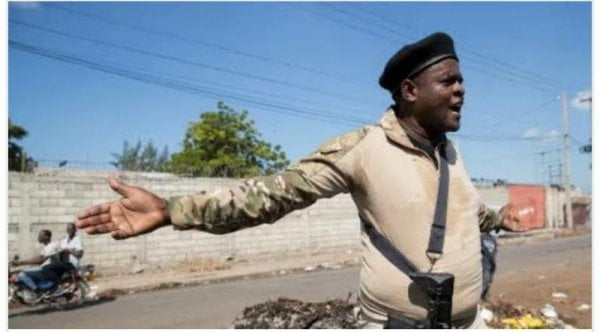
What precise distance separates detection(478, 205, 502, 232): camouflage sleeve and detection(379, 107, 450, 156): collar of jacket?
642mm

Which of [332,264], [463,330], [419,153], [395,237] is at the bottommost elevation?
[332,264]

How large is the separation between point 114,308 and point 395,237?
7.16 metres

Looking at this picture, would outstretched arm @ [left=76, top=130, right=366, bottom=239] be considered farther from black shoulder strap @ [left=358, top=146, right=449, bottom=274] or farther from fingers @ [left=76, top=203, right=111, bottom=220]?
black shoulder strap @ [left=358, top=146, right=449, bottom=274]

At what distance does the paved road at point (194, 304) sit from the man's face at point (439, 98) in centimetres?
509

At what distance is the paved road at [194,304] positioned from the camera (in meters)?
7.04

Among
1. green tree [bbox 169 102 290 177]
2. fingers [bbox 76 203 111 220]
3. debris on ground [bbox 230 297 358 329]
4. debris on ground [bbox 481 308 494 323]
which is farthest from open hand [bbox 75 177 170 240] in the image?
green tree [bbox 169 102 290 177]

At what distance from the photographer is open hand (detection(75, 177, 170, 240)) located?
165 cm

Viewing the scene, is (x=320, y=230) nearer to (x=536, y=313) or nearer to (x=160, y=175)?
(x=160, y=175)

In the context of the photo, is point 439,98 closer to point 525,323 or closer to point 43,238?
point 525,323

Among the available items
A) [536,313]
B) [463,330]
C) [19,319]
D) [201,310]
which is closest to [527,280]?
[536,313]

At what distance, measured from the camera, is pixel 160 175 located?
1404 centimetres

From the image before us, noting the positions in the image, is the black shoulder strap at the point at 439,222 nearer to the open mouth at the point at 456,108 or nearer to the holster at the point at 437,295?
the holster at the point at 437,295

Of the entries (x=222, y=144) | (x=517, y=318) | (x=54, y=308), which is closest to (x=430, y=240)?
(x=517, y=318)

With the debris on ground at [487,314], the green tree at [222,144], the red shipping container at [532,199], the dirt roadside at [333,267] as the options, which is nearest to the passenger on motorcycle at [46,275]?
the dirt roadside at [333,267]
